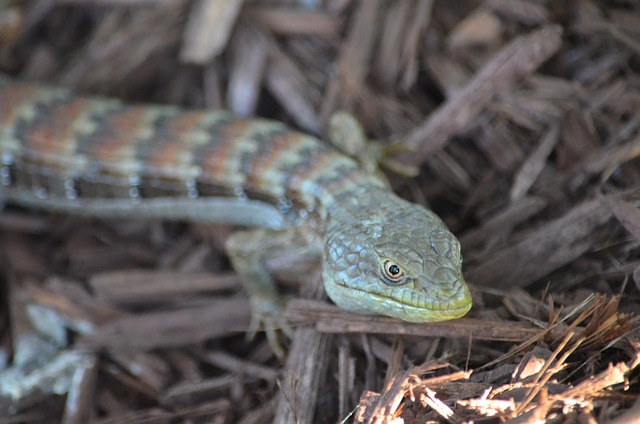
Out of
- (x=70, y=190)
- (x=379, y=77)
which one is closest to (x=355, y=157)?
(x=379, y=77)

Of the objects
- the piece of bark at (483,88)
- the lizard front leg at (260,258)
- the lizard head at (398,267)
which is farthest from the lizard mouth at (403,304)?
the piece of bark at (483,88)

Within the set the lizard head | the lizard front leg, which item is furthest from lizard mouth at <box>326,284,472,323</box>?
the lizard front leg

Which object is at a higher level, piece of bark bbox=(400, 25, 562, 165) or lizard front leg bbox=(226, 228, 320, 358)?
piece of bark bbox=(400, 25, 562, 165)

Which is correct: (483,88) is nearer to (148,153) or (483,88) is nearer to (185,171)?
(185,171)

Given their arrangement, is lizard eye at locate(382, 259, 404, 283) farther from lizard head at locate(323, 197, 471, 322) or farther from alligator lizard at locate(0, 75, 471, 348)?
alligator lizard at locate(0, 75, 471, 348)

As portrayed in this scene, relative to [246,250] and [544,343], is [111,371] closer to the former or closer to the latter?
[246,250]

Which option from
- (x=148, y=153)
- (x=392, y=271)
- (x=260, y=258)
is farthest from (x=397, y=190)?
(x=148, y=153)
